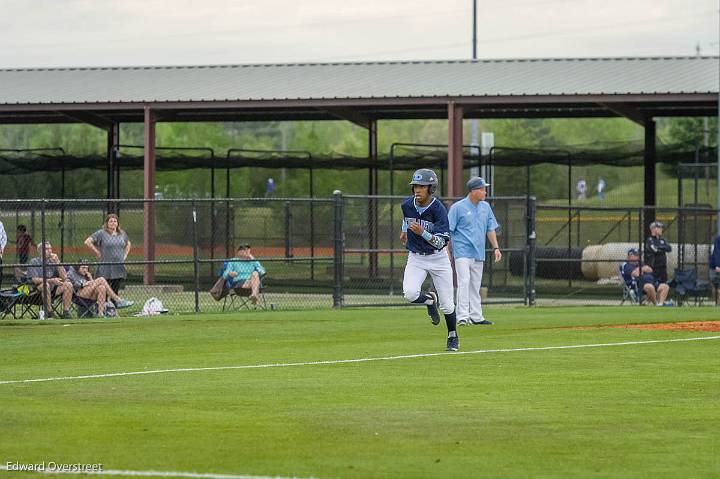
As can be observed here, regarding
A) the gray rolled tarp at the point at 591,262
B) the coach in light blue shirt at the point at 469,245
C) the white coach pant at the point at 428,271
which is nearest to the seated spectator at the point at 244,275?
the coach in light blue shirt at the point at 469,245

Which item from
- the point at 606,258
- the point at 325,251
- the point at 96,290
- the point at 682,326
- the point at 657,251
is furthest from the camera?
the point at 325,251

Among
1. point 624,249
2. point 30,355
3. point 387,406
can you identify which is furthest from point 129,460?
point 624,249

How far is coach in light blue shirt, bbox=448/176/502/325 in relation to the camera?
18188mm

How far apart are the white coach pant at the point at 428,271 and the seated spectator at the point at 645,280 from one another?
474 inches

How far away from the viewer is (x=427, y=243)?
14250mm

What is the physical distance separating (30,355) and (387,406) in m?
6.07

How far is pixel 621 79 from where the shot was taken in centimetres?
3238

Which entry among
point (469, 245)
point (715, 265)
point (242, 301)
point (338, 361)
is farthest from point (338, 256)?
point (338, 361)

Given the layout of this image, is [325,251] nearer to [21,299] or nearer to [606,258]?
[606,258]

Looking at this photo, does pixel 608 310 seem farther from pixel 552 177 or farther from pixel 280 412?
pixel 552 177

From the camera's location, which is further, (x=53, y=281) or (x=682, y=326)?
(x=53, y=281)

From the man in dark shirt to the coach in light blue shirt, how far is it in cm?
860

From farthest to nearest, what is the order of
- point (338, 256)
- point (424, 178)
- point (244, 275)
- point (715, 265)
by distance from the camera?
point (715, 265)
point (244, 275)
point (338, 256)
point (424, 178)

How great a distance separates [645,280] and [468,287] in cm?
861
